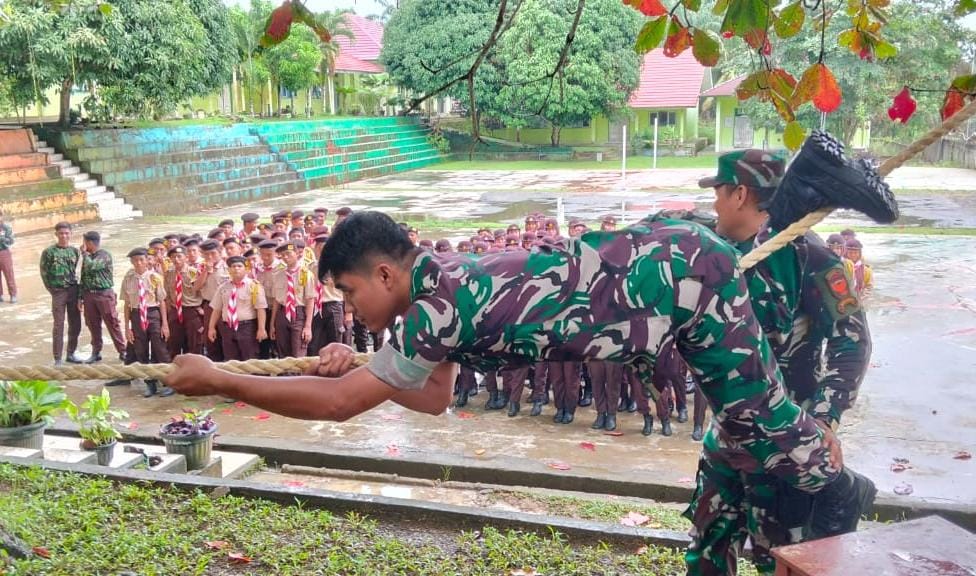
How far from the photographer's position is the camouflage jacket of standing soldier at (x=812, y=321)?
2980 mm

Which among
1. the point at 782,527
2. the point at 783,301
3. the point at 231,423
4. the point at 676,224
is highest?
the point at 676,224

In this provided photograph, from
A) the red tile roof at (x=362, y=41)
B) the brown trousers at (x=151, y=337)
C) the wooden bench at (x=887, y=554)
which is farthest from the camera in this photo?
the red tile roof at (x=362, y=41)

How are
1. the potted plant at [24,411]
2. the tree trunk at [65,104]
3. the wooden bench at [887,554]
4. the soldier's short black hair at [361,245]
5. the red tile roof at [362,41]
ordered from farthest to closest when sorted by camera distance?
the red tile roof at [362,41] → the tree trunk at [65,104] → the potted plant at [24,411] → the soldier's short black hair at [361,245] → the wooden bench at [887,554]

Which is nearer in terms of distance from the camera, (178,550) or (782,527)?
(782,527)

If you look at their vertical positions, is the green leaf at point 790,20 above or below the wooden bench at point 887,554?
above

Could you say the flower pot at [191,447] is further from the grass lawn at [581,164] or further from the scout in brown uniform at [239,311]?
the grass lawn at [581,164]

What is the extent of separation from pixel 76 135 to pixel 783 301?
22.8m

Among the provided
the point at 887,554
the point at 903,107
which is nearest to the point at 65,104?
the point at 903,107

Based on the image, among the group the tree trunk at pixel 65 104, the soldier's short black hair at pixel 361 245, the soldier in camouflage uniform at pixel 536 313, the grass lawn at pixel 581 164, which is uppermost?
the tree trunk at pixel 65 104

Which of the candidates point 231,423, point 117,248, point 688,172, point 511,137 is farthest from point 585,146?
point 231,423

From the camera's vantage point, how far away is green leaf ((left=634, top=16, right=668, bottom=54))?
3.30 meters

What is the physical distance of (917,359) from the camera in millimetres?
9266

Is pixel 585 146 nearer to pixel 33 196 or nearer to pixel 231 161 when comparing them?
pixel 231 161

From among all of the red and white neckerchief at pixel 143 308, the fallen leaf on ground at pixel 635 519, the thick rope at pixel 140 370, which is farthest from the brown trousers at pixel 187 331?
the thick rope at pixel 140 370
